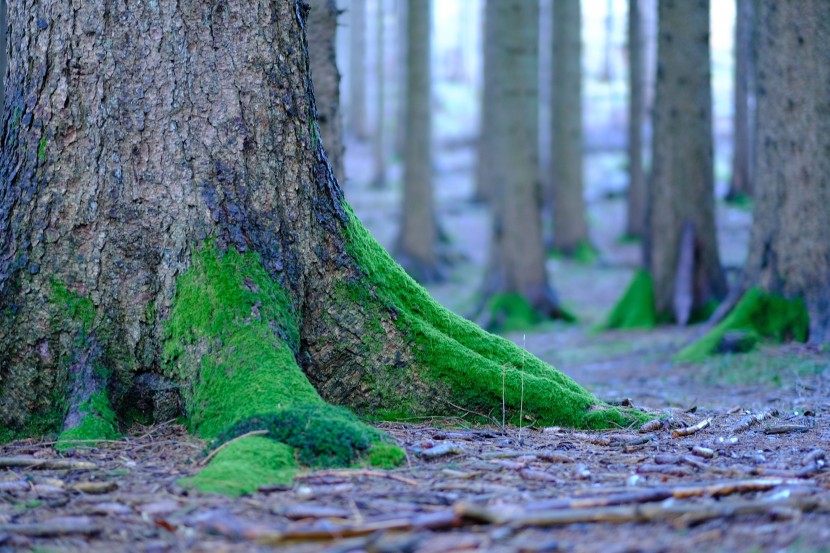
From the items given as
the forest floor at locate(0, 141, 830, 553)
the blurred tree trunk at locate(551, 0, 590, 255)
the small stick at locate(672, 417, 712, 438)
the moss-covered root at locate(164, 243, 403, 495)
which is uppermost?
the blurred tree trunk at locate(551, 0, 590, 255)

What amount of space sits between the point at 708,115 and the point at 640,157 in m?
9.17

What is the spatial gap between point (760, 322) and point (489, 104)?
13.4 metres

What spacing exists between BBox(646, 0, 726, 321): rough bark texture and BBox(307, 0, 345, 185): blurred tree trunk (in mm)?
5728

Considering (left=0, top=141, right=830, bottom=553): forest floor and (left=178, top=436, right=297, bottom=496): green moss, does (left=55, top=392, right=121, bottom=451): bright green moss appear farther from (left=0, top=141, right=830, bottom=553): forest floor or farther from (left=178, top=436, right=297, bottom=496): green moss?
(left=178, top=436, right=297, bottom=496): green moss

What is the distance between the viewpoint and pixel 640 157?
67.3 ft

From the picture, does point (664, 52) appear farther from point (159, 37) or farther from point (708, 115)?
point (159, 37)

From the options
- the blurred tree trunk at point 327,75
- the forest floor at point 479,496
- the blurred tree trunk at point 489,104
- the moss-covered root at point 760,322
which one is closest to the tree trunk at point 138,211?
the forest floor at point 479,496

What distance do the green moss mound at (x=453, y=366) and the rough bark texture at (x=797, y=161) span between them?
4536mm

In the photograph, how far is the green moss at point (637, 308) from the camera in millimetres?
11789

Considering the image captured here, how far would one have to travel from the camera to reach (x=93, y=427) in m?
3.87

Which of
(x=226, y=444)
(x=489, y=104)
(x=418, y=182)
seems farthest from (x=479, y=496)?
(x=489, y=104)

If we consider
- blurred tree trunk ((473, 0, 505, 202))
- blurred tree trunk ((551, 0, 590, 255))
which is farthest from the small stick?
blurred tree trunk ((551, 0, 590, 255))

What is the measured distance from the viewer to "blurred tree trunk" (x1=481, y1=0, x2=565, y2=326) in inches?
517

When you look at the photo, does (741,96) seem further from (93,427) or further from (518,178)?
(93,427)
